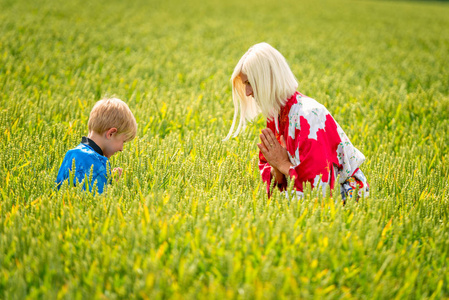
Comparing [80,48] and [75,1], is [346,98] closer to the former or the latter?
[80,48]

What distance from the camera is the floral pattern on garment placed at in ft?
8.47

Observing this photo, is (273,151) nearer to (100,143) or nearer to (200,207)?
(200,207)

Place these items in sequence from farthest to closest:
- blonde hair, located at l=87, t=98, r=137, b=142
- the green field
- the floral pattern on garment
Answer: blonde hair, located at l=87, t=98, r=137, b=142 < the floral pattern on garment < the green field

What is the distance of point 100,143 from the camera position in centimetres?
292

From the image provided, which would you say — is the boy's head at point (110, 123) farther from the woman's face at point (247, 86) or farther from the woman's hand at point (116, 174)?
the woman's face at point (247, 86)

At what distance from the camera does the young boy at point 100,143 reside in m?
2.74

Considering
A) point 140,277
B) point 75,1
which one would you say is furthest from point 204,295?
point 75,1

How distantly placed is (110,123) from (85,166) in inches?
13.4

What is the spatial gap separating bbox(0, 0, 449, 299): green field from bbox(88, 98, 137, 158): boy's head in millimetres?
214

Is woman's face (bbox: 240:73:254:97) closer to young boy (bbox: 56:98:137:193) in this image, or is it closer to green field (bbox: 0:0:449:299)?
green field (bbox: 0:0:449:299)

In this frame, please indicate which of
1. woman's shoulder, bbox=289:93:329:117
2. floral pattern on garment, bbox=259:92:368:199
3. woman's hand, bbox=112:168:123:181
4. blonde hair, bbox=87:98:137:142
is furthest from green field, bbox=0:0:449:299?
woman's shoulder, bbox=289:93:329:117

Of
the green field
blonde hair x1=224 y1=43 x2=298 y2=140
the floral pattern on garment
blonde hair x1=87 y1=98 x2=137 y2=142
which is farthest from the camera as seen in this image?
blonde hair x1=87 y1=98 x2=137 y2=142

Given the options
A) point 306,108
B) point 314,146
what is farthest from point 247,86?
point 314,146

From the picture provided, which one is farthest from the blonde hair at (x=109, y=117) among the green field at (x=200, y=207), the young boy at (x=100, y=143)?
the green field at (x=200, y=207)
